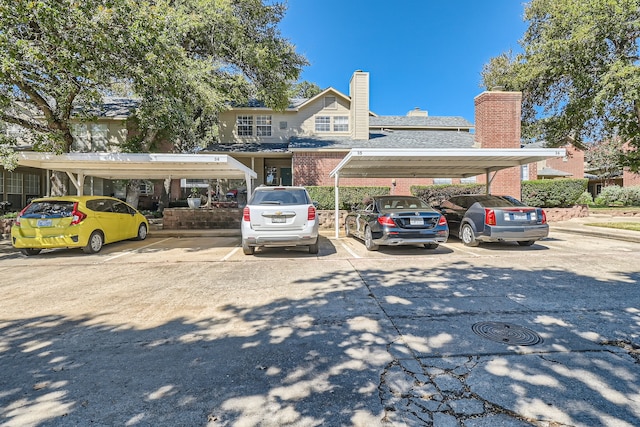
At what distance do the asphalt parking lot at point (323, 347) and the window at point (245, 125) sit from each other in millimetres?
17066

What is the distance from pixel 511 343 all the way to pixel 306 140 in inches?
747

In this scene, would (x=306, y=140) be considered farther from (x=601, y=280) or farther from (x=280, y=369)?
(x=280, y=369)

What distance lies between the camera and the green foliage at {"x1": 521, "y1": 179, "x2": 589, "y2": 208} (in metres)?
16.7

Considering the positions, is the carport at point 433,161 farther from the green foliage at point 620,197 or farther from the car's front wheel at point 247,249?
the green foliage at point 620,197

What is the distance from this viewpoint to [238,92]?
17.0m

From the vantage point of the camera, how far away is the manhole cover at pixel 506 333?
345cm

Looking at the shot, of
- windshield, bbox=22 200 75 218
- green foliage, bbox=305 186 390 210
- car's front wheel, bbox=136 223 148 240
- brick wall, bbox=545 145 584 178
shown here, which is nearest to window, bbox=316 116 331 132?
green foliage, bbox=305 186 390 210

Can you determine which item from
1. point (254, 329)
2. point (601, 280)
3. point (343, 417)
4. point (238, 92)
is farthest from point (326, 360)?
point (238, 92)

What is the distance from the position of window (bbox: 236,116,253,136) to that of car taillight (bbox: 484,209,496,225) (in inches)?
682

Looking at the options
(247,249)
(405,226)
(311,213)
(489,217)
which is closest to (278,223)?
(311,213)

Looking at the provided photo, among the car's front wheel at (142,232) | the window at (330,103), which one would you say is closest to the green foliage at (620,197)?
the window at (330,103)

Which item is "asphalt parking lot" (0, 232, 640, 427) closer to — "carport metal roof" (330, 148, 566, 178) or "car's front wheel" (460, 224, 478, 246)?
Answer: "car's front wheel" (460, 224, 478, 246)

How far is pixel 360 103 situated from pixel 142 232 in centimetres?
1526

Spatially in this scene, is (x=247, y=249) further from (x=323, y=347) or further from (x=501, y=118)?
(x=501, y=118)
